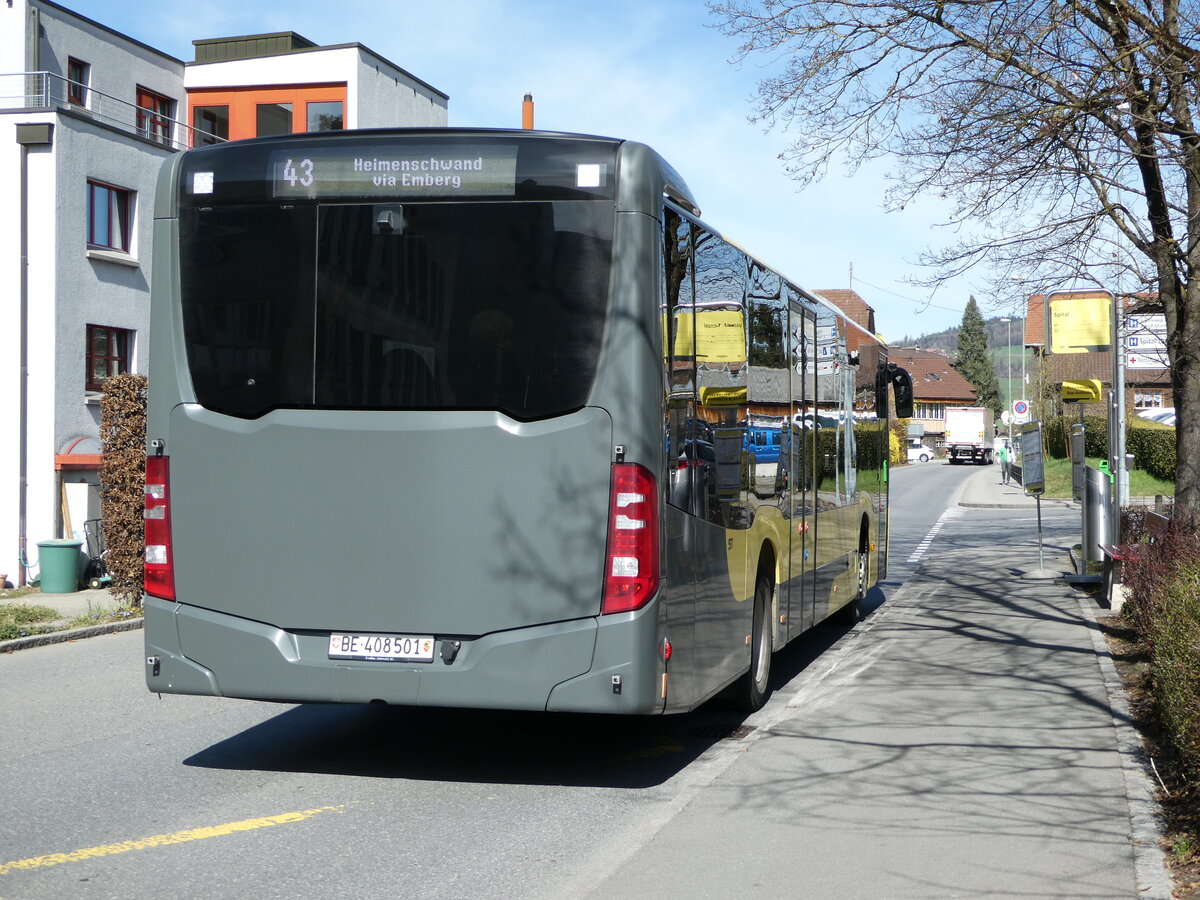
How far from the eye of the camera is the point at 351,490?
652 cm

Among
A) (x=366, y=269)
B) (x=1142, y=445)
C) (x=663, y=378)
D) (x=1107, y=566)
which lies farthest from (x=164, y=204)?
(x=1142, y=445)

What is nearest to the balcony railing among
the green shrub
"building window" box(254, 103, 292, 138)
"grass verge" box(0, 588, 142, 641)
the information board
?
"building window" box(254, 103, 292, 138)

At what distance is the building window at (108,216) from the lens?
23.5 metres

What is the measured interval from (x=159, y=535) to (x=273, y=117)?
29344 mm

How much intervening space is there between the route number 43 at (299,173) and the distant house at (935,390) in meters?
135

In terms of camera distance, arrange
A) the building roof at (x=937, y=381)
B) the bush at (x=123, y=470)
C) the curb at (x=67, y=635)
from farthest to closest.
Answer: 1. the building roof at (x=937, y=381)
2. the bush at (x=123, y=470)
3. the curb at (x=67, y=635)

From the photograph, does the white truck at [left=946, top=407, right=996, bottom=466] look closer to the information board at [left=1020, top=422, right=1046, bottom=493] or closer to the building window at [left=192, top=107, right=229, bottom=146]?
the building window at [left=192, top=107, right=229, bottom=146]

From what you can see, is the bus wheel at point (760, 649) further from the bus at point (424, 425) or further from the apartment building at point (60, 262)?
the apartment building at point (60, 262)

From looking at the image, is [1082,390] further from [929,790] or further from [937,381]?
[937,381]

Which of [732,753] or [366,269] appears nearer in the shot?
[366,269]

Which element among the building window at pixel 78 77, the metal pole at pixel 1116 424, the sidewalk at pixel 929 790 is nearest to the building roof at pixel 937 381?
the metal pole at pixel 1116 424

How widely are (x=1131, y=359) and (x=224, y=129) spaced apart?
2260 centimetres

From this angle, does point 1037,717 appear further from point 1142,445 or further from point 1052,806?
point 1142,445

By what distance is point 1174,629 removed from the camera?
7586 millimetres
